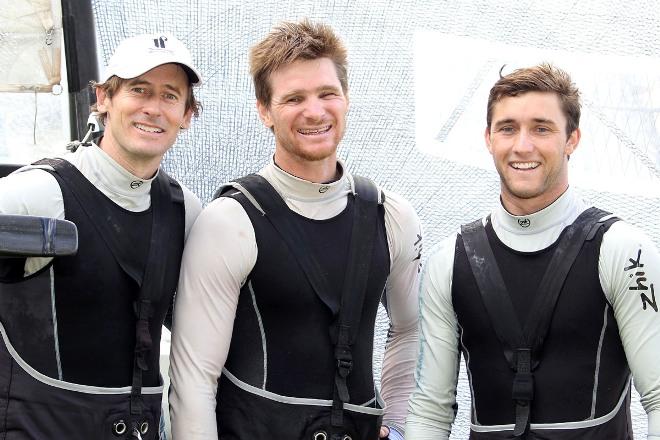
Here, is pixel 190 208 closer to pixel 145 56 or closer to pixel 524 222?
pixel 145 56

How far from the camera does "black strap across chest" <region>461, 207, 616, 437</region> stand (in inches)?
74.7

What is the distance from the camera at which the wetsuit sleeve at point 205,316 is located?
76.2 inches

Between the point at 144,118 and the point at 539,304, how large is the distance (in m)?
0.83

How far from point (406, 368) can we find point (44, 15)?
1319 millimetres

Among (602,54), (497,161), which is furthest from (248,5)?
(497,161)

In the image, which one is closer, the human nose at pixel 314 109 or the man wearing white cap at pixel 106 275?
the man wearing white cap at pixel 106 275

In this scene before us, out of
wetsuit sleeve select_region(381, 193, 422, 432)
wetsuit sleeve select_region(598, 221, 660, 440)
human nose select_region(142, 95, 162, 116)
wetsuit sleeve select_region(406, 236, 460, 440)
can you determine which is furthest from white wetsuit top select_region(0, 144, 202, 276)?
wetsuit sleeve select_region(598, 221, 660, 440)

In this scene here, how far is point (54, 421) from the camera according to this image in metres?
1.86

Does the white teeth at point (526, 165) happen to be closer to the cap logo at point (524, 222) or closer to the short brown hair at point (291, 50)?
the cap logo at point (524, 222)

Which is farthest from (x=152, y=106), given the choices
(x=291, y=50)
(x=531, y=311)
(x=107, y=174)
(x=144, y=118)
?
(x=531, y=311)

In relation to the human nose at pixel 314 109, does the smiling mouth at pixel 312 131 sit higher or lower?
lower

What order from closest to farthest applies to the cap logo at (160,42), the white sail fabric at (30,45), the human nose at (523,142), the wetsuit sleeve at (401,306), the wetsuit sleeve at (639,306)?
the wetsuit sleeve at (639,306) < the human nose at (523,142) < the cap logo at (160,42) < the wetsuit sleeve at (401,306) < the white sail fabric at (30,45)

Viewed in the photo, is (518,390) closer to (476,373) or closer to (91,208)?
(476,373)

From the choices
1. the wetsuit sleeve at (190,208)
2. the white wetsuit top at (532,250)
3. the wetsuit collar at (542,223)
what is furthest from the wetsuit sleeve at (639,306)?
the wetsuit sleeve at (190,208)
